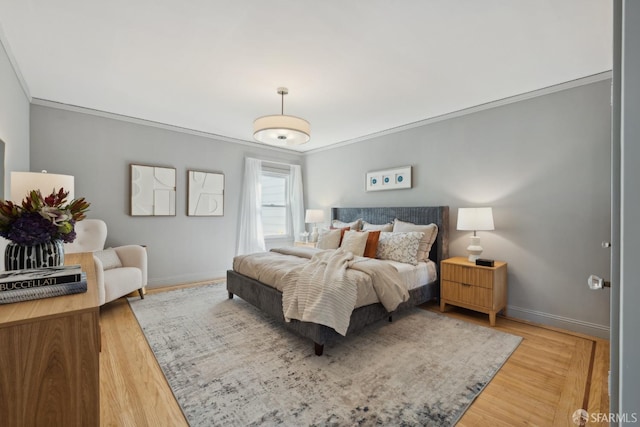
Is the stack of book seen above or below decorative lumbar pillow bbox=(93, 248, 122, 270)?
above

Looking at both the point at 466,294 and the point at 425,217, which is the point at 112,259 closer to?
the point at 425,217

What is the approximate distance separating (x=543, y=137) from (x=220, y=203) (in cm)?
454

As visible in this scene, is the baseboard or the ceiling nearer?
the ceiling

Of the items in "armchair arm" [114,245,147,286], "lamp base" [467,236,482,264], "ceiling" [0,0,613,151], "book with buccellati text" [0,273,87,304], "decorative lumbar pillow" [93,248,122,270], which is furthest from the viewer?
"armchair arm" [114,245,147,286]

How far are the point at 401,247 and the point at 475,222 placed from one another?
0.85 meters

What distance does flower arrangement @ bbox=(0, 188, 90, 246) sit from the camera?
118 cm

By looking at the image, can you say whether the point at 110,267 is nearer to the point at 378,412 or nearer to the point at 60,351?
the point at 60,351

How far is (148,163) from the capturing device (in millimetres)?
4109

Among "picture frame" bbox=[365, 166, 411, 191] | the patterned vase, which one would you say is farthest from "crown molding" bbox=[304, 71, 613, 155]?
the patterned vase

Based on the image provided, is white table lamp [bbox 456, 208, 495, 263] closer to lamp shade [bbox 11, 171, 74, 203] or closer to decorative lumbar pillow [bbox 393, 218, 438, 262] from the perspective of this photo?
decorative lumbar pillow [bbox 393, 218, 438, 262]

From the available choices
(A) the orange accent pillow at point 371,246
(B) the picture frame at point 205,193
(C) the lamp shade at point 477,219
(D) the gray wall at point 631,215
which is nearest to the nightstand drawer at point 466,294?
(C) the lamp shade at point 477,219

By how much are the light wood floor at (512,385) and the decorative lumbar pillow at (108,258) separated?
948 millimetres

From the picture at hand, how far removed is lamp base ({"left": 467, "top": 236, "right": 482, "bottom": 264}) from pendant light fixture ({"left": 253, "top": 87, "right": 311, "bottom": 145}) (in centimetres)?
225

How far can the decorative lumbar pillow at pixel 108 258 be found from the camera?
3.29 m
